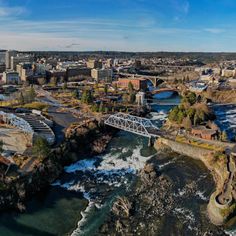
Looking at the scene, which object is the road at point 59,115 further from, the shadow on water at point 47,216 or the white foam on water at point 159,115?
the white foam on water at point 159,115

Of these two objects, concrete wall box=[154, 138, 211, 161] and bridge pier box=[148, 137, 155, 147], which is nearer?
concrete wall box=[154, 138, 211, 161]

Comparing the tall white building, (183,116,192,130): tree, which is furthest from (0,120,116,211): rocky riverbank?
the tall white building

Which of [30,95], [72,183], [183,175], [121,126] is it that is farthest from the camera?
[30,95]

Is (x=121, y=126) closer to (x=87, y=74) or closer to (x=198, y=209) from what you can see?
(x=198, y=209)

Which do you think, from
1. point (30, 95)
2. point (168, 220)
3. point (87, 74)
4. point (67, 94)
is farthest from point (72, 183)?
point (87, 74)

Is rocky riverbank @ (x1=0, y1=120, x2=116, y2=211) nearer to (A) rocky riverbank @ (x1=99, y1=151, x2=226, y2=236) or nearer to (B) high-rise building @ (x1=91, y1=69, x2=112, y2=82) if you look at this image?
(A) rocky riverbank @ (x1=99, y1=151, x2=226, y2=236)

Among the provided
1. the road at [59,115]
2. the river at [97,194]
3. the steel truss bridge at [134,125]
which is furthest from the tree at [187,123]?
the road at [59,115]

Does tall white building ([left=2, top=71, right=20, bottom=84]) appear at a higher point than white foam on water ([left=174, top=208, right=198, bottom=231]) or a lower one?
higher
